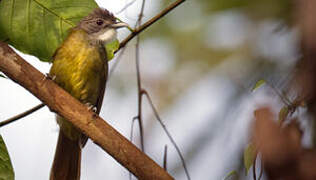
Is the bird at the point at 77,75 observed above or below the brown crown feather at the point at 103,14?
below

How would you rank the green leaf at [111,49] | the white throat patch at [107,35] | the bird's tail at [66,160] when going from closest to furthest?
1. the green leaf at [111,49]
2. the bird's tail at [66,160]
3. the white throat patch at [107,35]

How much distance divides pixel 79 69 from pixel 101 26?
512mm

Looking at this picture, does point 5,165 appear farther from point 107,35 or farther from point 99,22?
point 99,22

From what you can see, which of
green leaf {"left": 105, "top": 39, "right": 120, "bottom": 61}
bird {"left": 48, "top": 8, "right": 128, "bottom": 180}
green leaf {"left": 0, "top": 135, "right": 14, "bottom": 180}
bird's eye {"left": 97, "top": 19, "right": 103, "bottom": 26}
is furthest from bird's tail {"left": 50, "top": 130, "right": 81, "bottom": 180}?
bird's eye {"left": 97, "top": 19, "right": 103, "bottom": 26}

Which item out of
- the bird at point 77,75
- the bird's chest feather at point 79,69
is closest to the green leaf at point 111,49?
the bird at point 77,75

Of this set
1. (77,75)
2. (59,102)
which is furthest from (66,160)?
(59,102)

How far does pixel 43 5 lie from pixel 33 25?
0.10 metres

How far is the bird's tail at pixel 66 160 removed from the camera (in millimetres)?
2355

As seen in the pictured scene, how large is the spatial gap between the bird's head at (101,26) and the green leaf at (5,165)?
1.12m

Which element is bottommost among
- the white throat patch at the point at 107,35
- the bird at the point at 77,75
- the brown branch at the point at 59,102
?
the brown branch at the point at 59,102

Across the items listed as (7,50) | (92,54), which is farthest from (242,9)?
(92,54)

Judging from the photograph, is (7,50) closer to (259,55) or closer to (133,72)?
(133,72)

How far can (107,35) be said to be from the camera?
8.97 feet

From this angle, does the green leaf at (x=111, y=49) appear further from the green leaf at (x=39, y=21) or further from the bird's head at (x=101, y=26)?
the bird's head at (x=101, y=26)
